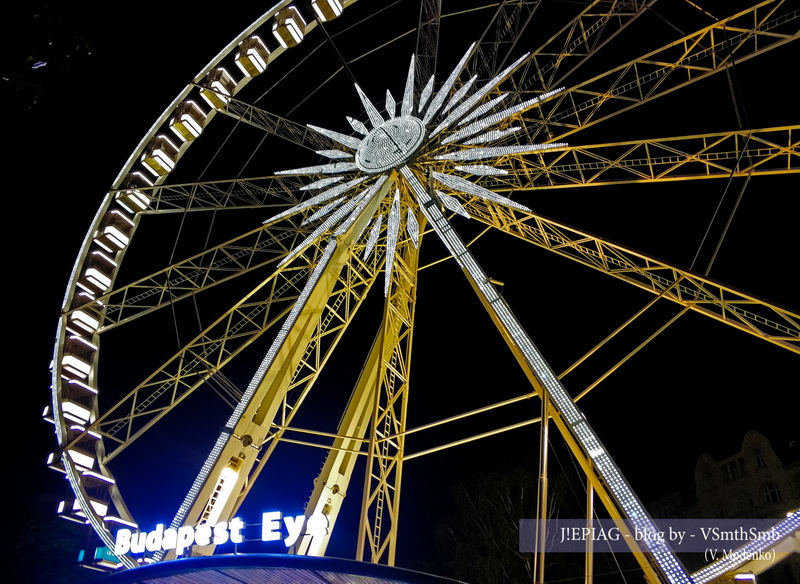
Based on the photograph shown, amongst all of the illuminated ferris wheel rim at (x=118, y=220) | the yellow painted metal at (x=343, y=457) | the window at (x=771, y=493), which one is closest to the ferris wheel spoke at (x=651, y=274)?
the yellow painted metal at (x=343, y=457)

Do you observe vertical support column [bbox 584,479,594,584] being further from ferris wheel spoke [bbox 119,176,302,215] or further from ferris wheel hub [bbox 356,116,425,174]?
ferris wheel spoke [bbox 119,176,302,215]

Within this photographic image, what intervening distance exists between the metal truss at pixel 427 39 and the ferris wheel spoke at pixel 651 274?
10.3ft

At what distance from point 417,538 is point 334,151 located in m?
24.2

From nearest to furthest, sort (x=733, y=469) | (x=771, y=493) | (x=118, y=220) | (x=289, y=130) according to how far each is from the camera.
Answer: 1. (x=289, y=130)
2. (x=118, y=220)
3. (x=771, y=493)
4. (x=733, y=469)

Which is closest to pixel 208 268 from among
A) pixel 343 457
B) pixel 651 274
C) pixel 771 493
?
pixel 343 457

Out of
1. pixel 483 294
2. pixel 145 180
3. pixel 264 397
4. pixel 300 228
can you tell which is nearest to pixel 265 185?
pixel 300 228

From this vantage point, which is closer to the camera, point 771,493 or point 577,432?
point 577,432

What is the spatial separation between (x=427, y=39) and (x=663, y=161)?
562 centimetres

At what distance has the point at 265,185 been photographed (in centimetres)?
1501

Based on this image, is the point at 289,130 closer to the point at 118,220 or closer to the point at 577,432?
the point at 118,220

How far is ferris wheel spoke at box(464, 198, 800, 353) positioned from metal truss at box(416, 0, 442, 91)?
313cm

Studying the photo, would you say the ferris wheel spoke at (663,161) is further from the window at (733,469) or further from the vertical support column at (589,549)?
the window at (733,469)

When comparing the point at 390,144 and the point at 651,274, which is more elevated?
the point at 390,144

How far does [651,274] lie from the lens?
10.7 meters
